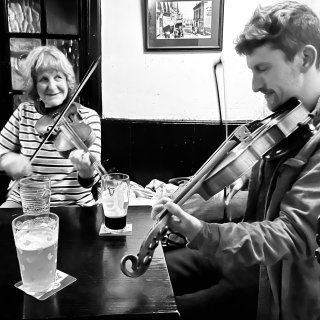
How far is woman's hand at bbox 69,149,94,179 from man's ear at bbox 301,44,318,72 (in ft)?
3.21

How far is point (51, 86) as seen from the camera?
194 centimetres

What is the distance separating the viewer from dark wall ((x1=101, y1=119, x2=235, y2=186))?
259 cm

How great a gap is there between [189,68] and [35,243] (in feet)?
6.27

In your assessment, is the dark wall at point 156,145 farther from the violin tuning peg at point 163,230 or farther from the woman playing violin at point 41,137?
the violin tuning peg at point 163,230

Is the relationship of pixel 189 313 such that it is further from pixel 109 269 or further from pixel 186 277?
pixel 109 269

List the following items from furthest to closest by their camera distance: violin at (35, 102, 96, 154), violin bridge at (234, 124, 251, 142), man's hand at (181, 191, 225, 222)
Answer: violin at (35, 102, 96, 154), man's hand at (181, 191, 225, 222), violin bridge at (234, 124, 251, 142)

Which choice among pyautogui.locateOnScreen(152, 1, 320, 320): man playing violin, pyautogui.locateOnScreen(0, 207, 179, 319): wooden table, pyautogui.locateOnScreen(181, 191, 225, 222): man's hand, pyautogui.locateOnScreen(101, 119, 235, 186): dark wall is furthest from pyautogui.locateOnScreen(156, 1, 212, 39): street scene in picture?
pyautogui.locateOnScreen(0, 207, 179, 319): wooden table

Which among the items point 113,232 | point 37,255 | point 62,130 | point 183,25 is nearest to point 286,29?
point 113,232

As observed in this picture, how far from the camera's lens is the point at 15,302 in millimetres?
857

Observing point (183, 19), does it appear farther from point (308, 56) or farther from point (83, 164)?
point (308, 56)

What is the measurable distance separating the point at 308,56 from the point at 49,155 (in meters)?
1.29

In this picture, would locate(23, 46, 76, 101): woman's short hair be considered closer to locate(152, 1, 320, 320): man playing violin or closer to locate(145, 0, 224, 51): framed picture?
locate(145, 0, 224, 51): framed picture

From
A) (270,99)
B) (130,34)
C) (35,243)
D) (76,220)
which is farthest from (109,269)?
(130,34)

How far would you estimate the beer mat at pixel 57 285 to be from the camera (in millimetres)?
877
